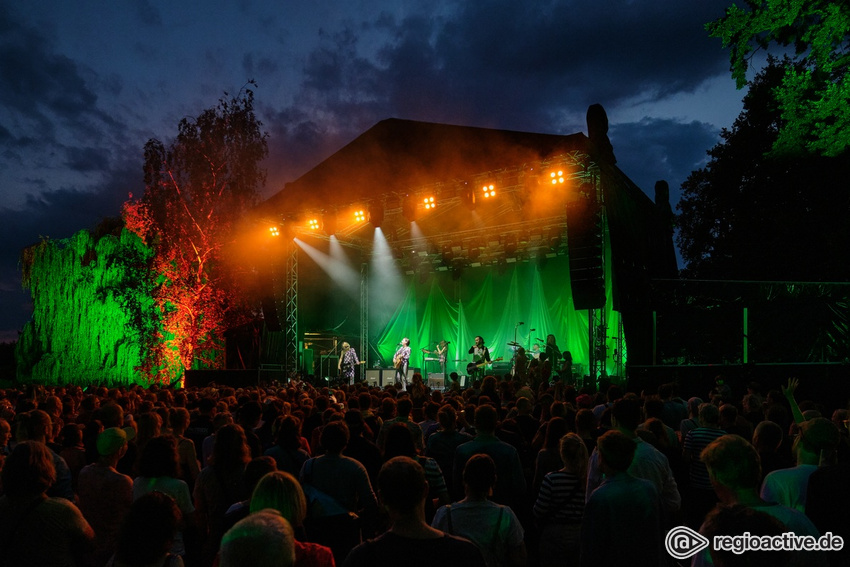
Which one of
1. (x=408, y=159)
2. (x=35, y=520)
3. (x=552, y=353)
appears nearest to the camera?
(x=35, y=520)

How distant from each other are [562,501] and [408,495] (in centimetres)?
175

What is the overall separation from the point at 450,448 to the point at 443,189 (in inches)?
444

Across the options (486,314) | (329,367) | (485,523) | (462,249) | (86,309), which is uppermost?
(462,249)

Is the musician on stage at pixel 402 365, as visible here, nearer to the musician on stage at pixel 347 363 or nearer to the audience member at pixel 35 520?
the musician on stage at pixel 347 363

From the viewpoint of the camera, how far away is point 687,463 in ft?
17.6

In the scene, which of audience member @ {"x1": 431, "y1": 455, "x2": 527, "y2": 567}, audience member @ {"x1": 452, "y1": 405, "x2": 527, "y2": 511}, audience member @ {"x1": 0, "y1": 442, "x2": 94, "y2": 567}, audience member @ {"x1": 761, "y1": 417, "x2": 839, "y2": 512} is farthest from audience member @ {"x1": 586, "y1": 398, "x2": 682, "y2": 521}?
audience member @ {"x1": 0, "y1": 442, "x2": 94, "y2": 567}

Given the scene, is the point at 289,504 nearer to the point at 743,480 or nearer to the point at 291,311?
the point at 743,480

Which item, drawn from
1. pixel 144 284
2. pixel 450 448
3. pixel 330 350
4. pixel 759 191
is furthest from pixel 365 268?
pixel 450 448

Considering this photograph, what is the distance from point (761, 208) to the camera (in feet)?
75.9

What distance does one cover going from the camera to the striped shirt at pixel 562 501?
142 inches

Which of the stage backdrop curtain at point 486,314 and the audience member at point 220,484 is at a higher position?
the stage backdrop curtain at point 486,314

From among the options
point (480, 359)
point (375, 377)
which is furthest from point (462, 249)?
point (375, 377)

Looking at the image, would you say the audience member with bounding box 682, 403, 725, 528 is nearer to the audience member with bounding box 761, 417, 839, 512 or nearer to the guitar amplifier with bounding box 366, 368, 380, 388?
the audience member with bounding box 761, 417, 839, 512

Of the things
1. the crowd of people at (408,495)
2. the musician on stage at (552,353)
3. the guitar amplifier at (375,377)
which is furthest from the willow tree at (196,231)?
the crowd of people at (408,495)
